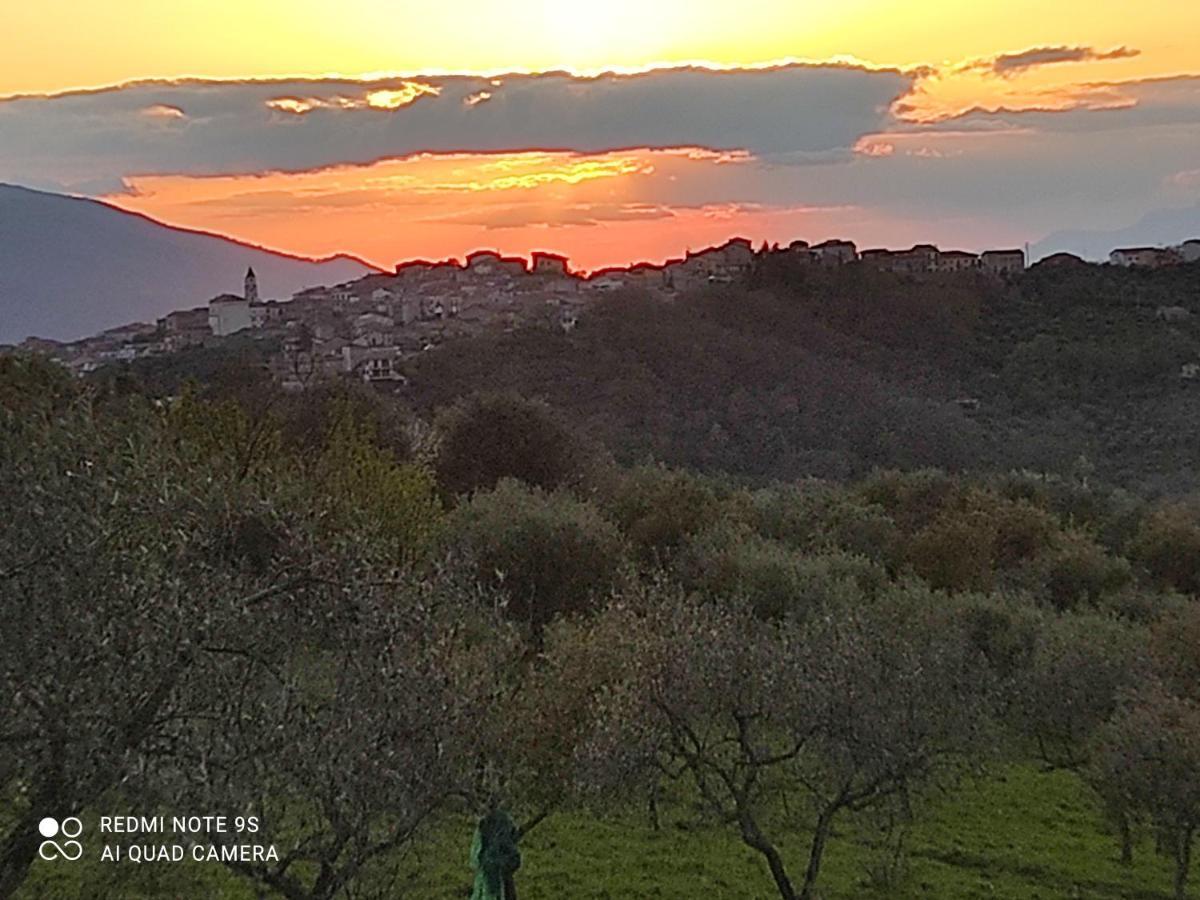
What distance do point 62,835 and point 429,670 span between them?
2773 mm

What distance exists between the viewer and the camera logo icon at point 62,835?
7.21 meters

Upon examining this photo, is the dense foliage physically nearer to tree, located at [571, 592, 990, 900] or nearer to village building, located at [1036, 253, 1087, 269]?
tree, located at [571, 592, 990, 900]

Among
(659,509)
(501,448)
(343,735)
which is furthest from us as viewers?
(501,448)

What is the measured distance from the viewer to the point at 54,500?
792cm

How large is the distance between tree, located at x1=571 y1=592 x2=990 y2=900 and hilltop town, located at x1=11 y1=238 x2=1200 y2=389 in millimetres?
40267

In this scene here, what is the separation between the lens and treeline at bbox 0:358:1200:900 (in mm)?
7484

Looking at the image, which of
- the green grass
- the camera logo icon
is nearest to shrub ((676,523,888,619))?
the green grass

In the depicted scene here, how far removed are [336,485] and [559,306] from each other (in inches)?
2866

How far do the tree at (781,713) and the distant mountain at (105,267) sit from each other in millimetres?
90328

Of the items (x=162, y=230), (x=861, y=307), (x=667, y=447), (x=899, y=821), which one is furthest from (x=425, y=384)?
(x=162, y=230)

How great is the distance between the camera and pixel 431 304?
125m

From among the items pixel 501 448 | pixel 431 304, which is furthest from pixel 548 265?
pixel 501 448

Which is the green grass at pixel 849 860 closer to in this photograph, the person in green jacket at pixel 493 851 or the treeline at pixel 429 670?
the treeline at pixel 429 670

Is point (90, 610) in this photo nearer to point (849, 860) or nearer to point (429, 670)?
point (429, 670)
